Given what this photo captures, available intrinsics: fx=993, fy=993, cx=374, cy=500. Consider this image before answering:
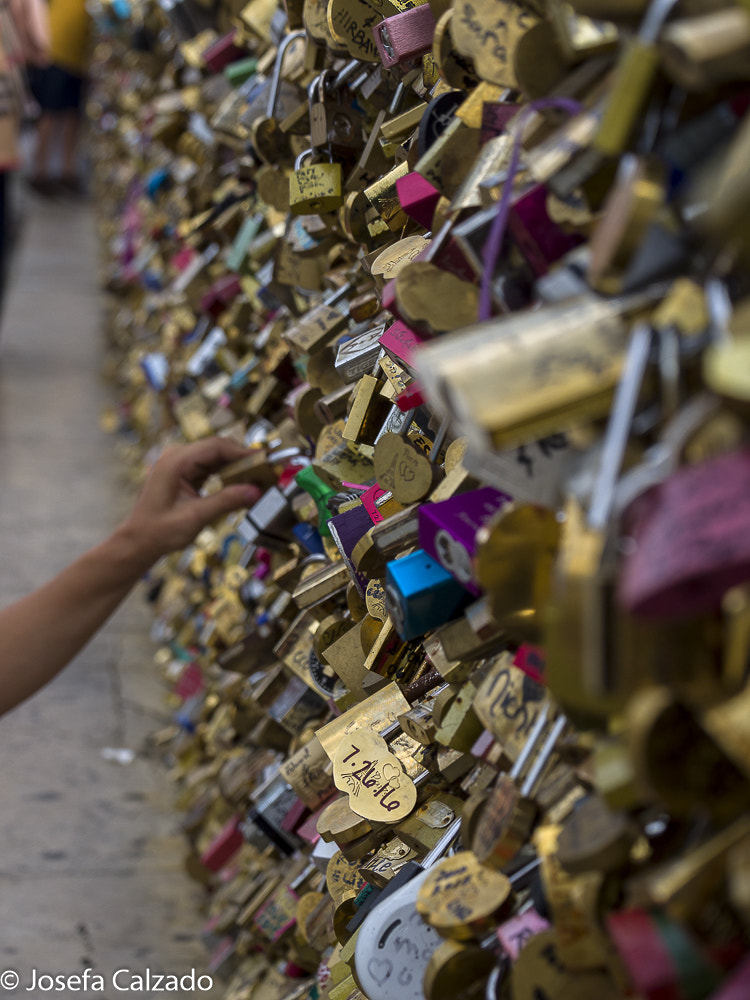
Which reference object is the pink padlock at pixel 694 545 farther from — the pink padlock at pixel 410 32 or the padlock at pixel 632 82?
the pink padlock at pixel 410 32

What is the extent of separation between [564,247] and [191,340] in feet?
4.98

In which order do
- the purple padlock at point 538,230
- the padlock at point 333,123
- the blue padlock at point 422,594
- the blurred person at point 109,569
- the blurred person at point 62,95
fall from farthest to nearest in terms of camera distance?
the blurred person at point 62,95, the blurred person at point 109,569, the padlock at point 333,123, the blue padlock at point 422,594, the purple padlock at point 538,230

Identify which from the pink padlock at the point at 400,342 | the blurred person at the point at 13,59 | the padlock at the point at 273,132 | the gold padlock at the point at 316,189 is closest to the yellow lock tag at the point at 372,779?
the pink padlock at the point at 400,342

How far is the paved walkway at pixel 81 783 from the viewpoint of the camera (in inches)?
53.9

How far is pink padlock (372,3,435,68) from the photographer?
82cm

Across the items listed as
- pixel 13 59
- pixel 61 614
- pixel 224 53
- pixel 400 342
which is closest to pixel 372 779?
pixel 400 342

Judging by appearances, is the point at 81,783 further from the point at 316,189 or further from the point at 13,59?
the point at 13,59

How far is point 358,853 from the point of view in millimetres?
909

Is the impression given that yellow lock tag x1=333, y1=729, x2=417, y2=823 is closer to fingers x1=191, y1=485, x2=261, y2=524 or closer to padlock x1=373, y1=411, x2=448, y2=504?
padlock x1=373, y1=411, x2=448, y2=504

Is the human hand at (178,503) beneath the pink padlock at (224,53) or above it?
beneath

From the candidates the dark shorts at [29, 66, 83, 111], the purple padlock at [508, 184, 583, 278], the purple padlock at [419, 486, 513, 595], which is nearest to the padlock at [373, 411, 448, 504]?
the purple padlock at [419, 486, 513, 595]

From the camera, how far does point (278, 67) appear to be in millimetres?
1196

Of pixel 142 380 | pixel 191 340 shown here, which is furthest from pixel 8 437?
pixel 191 340

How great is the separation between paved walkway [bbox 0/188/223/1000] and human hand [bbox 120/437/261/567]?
1.69 feet
